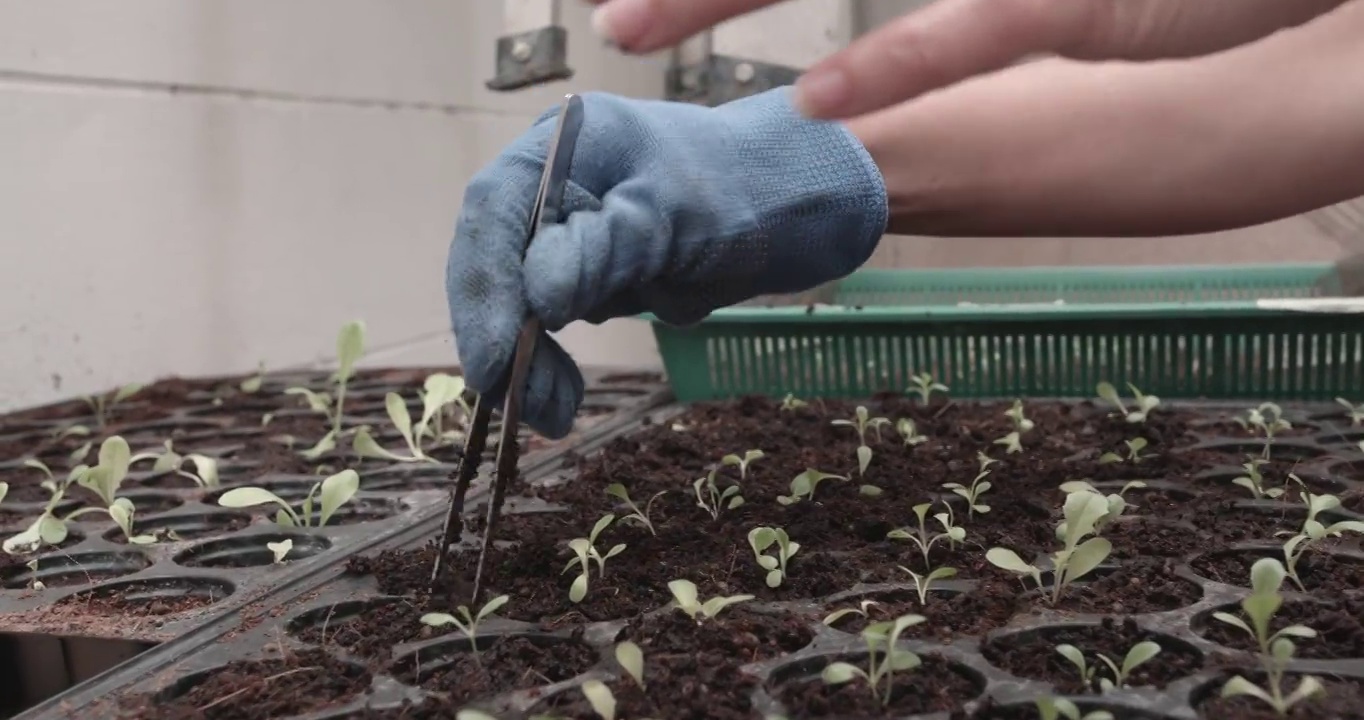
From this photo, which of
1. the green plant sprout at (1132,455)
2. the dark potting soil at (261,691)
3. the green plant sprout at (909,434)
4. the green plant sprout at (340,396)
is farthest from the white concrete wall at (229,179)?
the green plant sprout at (1132,455)

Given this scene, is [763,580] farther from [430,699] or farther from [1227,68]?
[1227,68]

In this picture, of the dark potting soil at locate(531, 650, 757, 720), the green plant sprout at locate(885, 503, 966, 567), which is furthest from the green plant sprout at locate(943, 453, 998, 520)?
the dark potting soil at locate(531, 650, 757, 720)

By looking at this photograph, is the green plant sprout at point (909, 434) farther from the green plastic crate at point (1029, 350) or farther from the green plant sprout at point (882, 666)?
the green plant sprout at point (882, 666)

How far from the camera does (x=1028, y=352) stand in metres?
1.45

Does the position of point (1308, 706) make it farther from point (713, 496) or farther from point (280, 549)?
point (280, 549)

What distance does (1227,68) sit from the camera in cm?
107

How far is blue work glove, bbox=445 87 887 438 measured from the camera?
0.82 m

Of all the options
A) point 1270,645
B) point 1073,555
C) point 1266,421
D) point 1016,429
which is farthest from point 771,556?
point 1266,421

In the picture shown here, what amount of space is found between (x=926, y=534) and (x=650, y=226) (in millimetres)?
321

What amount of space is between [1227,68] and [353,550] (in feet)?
2.96

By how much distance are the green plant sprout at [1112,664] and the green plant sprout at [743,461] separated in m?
0.47

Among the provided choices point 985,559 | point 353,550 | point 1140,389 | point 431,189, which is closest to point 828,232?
point 985,559

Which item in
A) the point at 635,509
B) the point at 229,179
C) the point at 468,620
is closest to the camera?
the point at 468,620

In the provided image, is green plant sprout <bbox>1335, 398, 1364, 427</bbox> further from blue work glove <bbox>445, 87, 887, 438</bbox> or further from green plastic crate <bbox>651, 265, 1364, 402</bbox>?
blue work glove <bbox>445, 87, 887, 438</bbox>
